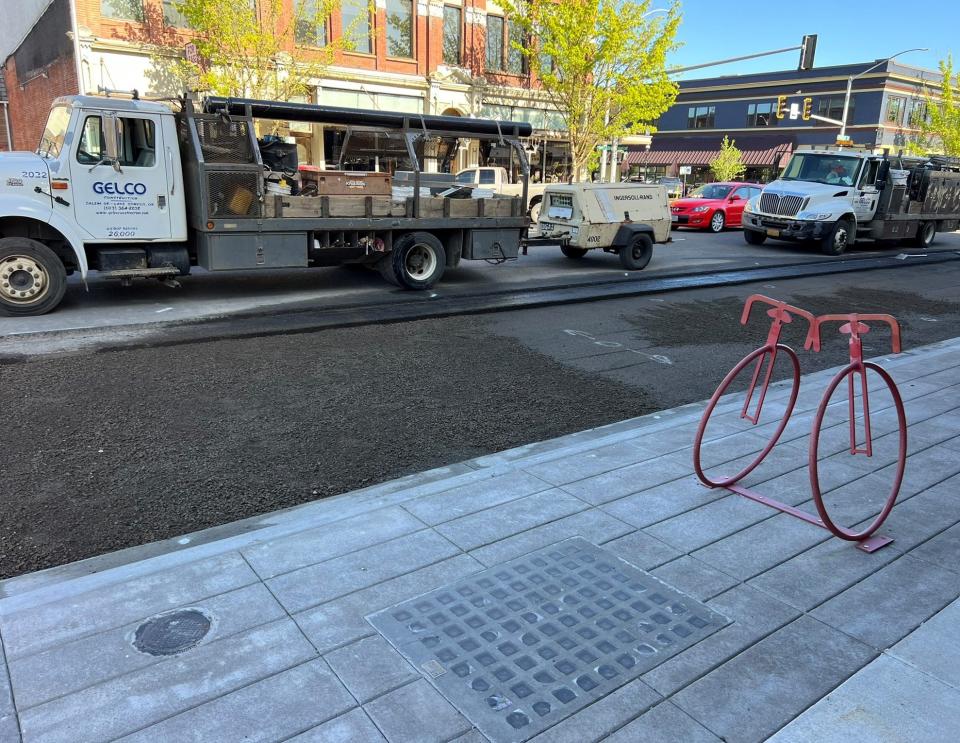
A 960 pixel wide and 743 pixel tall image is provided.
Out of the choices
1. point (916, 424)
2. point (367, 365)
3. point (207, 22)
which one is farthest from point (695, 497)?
point (207, 22)

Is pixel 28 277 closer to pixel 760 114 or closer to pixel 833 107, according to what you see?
pixel 833 107

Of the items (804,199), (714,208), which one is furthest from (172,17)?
(804,199)

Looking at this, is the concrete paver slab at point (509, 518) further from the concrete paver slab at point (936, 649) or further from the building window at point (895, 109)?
the building window at point (895, 109)

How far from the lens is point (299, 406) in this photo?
648 centimetres

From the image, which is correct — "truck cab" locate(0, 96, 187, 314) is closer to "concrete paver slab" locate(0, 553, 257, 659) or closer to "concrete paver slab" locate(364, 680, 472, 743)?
"concrete paver slab" locate(0, 553, 257, 659)

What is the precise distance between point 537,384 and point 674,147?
60.9m

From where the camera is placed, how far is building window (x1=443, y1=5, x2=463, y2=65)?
100ft

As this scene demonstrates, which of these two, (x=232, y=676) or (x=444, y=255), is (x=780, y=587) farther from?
(x=444, y=255)

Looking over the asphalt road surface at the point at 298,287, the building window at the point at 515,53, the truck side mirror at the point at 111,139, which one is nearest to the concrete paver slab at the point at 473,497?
the asphalt road surface at the point at 298,287

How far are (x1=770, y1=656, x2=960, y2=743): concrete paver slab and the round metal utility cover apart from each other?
7.71 feet

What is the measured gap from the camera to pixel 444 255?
41.4ft

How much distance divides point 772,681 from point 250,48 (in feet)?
80.4

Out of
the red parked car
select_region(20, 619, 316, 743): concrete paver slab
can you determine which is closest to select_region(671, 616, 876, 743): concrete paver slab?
select_region(20, 619, 316, 743): concrete paver slab

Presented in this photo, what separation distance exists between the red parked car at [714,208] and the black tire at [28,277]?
2027 centimetres
